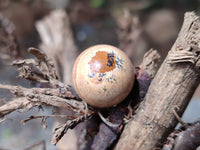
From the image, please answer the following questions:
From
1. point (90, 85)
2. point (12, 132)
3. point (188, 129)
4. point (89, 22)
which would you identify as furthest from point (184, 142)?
point (89, 22)

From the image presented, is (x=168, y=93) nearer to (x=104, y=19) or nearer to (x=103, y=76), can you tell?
(x=103, y=76)

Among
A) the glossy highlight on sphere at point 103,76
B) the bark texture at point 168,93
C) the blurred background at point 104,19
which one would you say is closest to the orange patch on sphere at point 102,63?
the glossy highlight on sphere at point 103,76

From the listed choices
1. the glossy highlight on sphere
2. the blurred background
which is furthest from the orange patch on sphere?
the blurred background

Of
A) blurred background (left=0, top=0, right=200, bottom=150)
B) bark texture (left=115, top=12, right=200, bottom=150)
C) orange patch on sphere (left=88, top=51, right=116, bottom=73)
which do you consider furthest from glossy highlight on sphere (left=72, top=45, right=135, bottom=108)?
blurred background (left=0, top=0, right=200, bottom=150)

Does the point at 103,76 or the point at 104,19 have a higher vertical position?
the point at 104,19

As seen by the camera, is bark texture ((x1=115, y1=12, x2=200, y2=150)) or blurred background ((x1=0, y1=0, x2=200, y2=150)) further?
blurred background ((x1=0, y1=0, x2=200, y2=150))

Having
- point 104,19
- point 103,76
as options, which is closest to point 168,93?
point 103,76

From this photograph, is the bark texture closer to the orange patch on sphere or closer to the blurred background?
the orange patch on sphere
